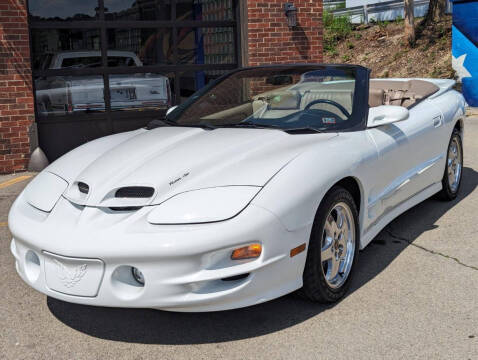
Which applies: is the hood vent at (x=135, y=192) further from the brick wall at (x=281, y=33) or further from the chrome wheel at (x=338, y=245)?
the brick wall at (x=281, y=33)

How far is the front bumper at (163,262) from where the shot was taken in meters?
3.19

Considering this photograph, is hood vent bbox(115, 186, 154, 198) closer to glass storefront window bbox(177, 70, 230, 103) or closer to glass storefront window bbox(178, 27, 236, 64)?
glass storefront window bbox(177, 70, 230, 103)

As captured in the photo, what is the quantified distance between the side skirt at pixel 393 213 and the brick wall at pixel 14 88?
5.56 metres

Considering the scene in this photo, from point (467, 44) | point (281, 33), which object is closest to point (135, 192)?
point (281, 33)

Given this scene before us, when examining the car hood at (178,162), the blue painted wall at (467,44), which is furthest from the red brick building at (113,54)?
the blue painted wall at (467,44)

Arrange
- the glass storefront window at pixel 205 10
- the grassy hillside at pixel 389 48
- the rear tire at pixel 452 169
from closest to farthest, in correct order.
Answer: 1. the rear tire at pixel 452 169
2. the glass storefront window at pixel 205 10
3. the grassy hillside at pixel 389 48

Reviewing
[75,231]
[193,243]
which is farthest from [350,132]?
[75,231]

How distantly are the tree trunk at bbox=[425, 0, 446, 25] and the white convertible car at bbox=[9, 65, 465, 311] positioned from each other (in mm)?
17933

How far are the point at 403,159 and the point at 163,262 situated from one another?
2.34 meters

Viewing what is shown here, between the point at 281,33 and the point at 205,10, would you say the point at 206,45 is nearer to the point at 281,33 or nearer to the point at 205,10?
the point at 205,10

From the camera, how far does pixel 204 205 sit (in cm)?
333

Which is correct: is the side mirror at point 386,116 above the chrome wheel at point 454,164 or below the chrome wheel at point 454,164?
above

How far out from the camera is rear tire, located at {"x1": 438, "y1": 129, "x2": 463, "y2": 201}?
608 cm

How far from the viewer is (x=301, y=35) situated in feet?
34.8
